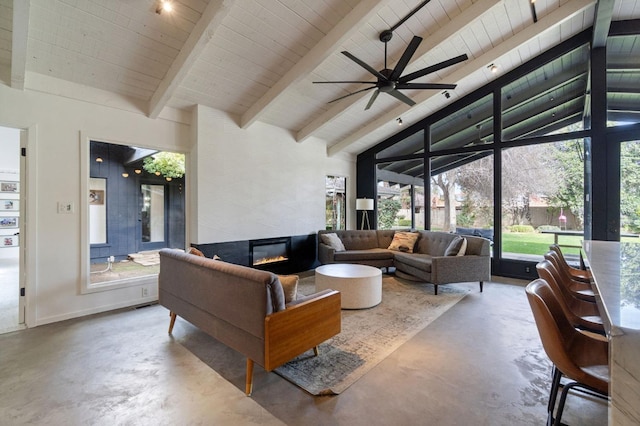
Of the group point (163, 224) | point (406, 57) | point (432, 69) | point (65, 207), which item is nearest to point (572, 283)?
point (432, 69)

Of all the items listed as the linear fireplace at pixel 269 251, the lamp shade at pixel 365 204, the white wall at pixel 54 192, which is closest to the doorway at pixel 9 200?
the white wall at pixel 54 192

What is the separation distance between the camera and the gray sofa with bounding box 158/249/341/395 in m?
2.02

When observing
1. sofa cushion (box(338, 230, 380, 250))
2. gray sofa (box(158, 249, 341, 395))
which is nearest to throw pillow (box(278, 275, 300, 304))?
gray sofa (box(158, 249, 341, 395))

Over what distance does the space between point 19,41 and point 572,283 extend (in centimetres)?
547

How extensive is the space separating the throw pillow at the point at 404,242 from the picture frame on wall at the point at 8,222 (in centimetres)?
912

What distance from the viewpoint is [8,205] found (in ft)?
23.5

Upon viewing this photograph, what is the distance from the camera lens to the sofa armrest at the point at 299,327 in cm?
201

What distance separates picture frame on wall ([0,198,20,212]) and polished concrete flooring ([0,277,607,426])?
6.21m

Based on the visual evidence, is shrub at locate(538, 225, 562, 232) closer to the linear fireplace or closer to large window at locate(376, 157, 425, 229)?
large window at locate(376, 157, 425, 229)

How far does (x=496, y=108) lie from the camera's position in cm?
558

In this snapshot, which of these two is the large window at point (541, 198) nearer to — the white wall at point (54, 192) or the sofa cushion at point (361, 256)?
the sofa cushion at point (361, 256)

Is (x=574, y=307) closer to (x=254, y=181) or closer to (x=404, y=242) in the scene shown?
(x=404, y=242)

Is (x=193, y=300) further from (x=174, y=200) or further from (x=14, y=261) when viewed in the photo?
(x=14, y=261)

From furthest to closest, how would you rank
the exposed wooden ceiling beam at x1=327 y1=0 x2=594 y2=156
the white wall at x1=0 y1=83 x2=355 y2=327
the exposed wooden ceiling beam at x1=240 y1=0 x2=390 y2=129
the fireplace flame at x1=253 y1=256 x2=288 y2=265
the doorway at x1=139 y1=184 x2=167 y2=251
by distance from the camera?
the doorway at x1=139 y1=184 x2=167 y2=251 → the fireplace flame at x1=253 y1=256 x2=288 y2=265 → the exposed wooden ceiling beam at x1=327 y1=0 x2=594 y2=156 → the white wall at x1=0 y1=83 x2=355 y2=327 → the exposed wooden ceiling beam at x1=240 y1=0 x2=390 y2=129
